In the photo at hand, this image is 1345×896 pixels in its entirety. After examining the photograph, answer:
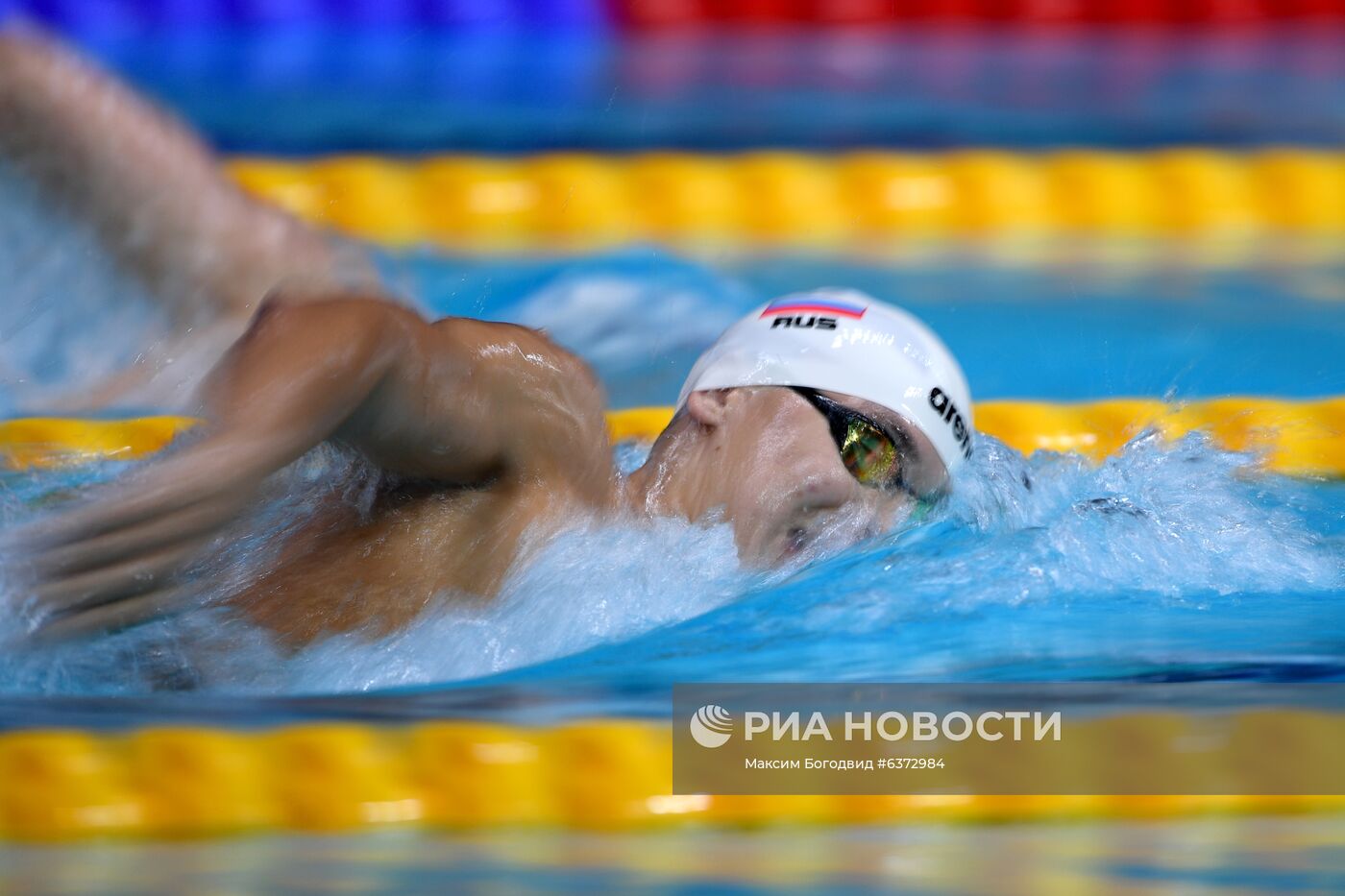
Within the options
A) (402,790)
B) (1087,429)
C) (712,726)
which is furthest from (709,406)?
(1087,429)

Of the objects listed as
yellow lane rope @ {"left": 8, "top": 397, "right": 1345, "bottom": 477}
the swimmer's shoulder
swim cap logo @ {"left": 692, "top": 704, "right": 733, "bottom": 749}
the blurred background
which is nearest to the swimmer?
the swimmer's shoulder

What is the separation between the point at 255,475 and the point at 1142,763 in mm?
993

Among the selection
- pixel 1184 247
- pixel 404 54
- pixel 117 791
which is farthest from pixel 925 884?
pixel 404 54

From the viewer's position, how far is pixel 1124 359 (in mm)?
3457

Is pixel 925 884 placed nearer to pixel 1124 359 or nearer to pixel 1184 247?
pixel 1124 359

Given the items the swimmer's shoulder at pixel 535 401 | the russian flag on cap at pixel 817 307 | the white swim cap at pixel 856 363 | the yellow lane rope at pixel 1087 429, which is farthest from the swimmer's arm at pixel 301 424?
the yellow lane rope at pixel 1087 429

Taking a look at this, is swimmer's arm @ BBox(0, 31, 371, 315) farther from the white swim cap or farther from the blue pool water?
the white swim cap

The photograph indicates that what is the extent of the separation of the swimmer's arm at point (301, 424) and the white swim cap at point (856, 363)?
0.45 metres

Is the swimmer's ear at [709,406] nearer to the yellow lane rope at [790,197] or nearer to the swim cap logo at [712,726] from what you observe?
the swim cap logo at [712,726]

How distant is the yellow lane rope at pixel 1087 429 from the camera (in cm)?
281

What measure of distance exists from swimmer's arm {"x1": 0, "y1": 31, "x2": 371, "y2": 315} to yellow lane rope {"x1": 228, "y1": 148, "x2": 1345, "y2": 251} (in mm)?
1622

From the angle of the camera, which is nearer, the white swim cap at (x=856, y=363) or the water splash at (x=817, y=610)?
the water splash at (x=817, y=610)

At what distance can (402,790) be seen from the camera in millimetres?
1794

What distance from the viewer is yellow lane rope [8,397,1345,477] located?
2.81 meters
